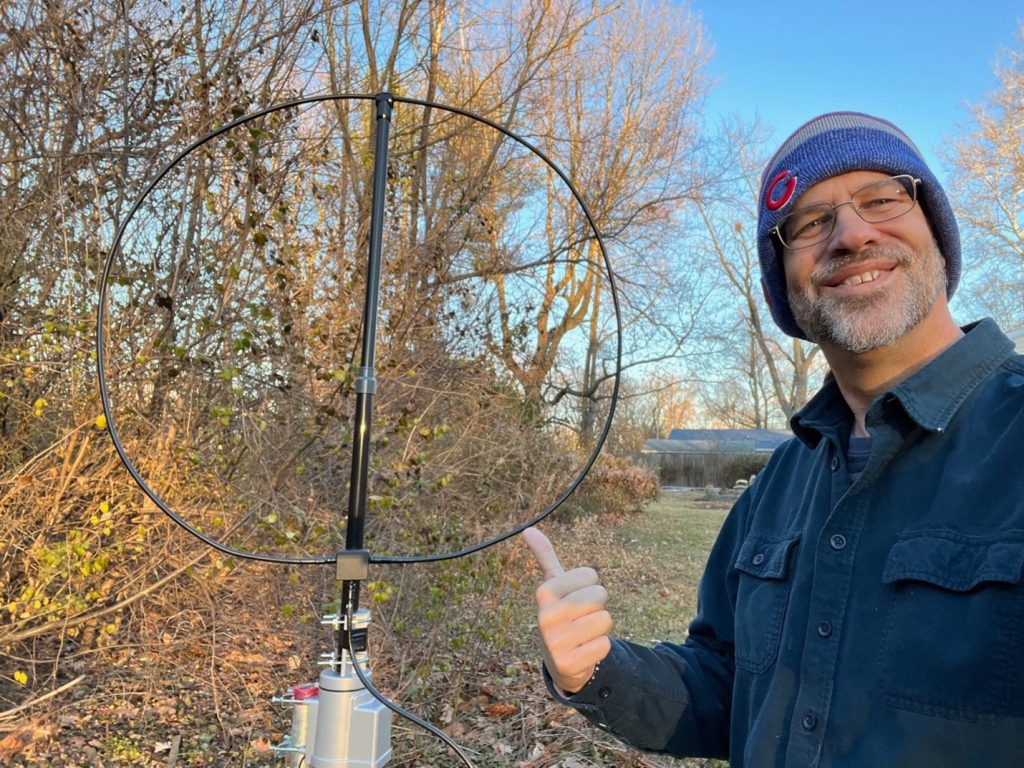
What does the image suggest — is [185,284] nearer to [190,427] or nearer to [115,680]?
[190,427]

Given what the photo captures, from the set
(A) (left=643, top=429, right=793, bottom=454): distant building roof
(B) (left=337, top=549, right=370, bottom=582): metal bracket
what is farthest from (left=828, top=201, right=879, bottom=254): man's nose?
(A) (left=643, top=429, right=793, bottom=454): distant building roof

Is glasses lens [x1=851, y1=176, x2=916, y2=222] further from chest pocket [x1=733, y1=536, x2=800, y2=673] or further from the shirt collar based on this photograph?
chest pocket [x1=733, y1=536, x2=800, y2=673]

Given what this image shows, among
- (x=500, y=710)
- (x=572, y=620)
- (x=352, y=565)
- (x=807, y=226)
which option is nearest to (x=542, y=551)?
(x=572, y=620)

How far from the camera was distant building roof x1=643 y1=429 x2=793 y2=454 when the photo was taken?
24531mm

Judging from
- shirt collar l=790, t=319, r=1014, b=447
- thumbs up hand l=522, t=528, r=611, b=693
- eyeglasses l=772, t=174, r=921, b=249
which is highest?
eyeglasses l=772, t=174, r=921, b=249

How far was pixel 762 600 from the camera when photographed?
1194 millimetres

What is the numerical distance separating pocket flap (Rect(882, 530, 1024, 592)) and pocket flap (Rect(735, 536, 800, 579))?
210 mm

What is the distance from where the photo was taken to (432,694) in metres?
3.71

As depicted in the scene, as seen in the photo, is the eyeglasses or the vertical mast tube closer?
the vertical mast tube

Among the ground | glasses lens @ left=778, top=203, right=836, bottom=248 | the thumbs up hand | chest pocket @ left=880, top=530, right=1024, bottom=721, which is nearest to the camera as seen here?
chest pocket @ left=880, top=530, right=1024, bottom=721

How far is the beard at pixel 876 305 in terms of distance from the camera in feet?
3.72

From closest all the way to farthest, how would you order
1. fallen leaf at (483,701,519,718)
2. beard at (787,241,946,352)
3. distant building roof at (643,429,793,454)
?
beard at (787,241,946,352) → fallen leaf at (483,701,519,718) → distant building roof at (643,429,793,454)

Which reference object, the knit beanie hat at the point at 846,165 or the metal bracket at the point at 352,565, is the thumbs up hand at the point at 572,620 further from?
the knit beanie hat at the point at 846,165

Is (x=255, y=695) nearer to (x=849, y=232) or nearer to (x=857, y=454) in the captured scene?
(x=857, y=454)
